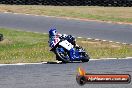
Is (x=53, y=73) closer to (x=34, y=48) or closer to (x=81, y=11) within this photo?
(x=34, y=48)

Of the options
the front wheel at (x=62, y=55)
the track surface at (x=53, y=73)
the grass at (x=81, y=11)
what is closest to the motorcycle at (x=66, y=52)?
the front wheel at (x=62, y=55)

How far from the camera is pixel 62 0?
3919cm

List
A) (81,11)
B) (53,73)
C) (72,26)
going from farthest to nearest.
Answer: (81,11)
(72,26)
(53,73)

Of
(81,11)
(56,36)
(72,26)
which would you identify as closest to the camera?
(56,36)

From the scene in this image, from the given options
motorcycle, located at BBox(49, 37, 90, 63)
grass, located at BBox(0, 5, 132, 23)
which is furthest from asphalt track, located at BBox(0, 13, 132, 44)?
motorcycle, located at BBox(49, 37, 90, 63)

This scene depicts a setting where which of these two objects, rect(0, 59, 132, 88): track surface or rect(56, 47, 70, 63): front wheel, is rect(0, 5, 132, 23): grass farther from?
rect(0, 59, 132, 88): track surface

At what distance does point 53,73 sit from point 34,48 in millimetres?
6880

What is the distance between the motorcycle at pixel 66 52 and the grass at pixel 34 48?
0.89 m

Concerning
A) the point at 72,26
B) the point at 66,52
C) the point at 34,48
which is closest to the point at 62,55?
the point at 66,52

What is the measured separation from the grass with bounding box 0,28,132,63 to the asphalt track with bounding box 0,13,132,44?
170 centimetres

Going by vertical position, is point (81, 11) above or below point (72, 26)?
below

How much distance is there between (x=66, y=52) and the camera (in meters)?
15.4

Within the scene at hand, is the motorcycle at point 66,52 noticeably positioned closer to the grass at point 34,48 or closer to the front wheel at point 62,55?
the front wheel at point 62,55

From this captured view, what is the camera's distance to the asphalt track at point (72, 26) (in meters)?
25.7
